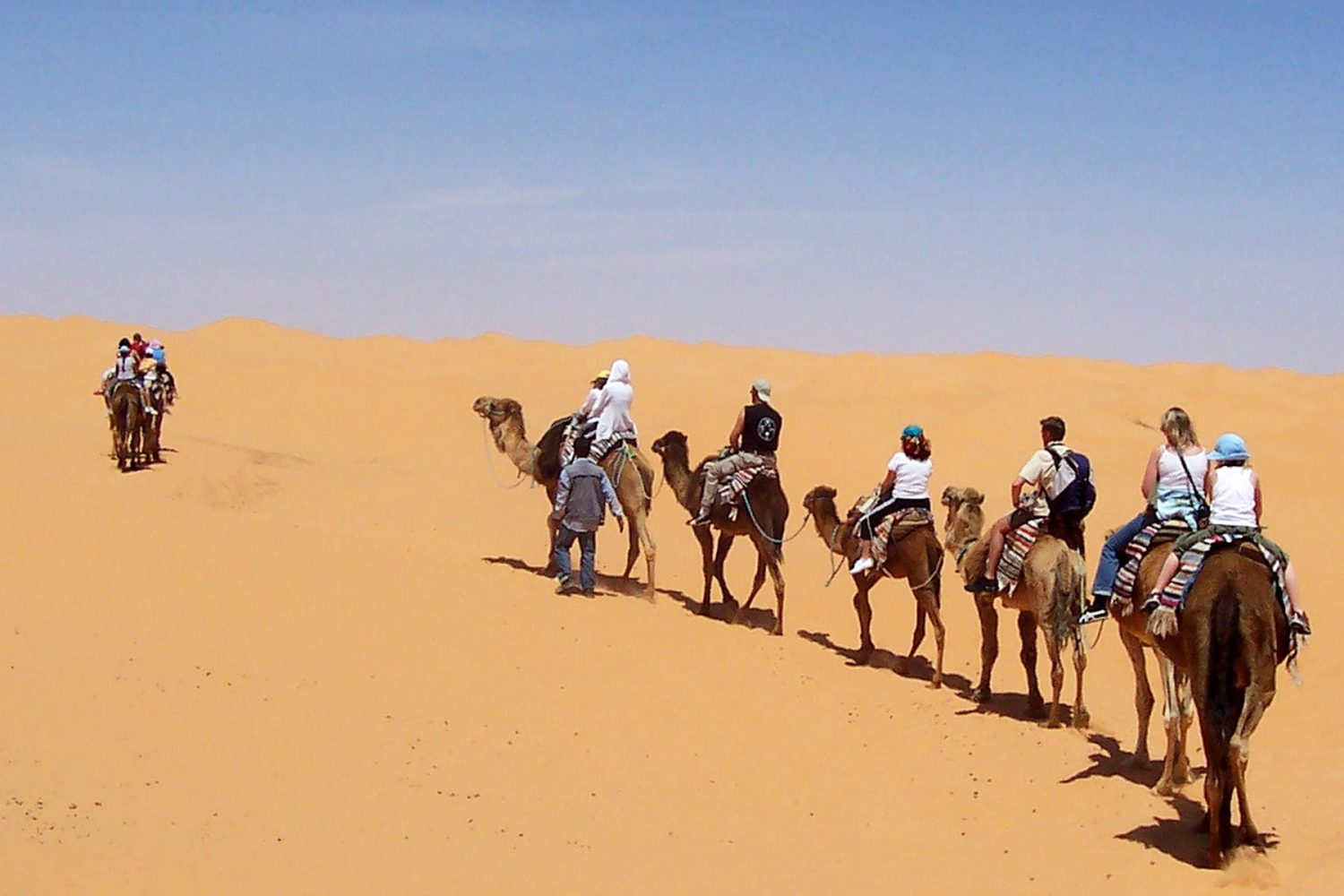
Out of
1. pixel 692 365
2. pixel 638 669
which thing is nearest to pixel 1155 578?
pixel 638 669

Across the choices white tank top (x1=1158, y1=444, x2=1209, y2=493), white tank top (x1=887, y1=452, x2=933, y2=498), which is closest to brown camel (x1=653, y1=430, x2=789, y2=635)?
white tank top (x1=887, y1=452, x2=933, y2=498)

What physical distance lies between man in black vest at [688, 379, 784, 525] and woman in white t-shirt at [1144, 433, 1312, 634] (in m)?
6.23

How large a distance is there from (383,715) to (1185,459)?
6.02 metres

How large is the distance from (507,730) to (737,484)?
5655 mm

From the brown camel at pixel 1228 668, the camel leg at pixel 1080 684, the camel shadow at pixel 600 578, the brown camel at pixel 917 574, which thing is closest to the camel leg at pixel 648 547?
the camel shadow at pixel 600 578

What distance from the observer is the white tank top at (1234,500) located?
8.83 meters

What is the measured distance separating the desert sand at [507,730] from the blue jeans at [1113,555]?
4.98ft

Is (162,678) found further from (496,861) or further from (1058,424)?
(1058,424)

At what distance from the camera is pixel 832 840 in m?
8.93

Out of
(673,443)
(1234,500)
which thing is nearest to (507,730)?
(1234,500)

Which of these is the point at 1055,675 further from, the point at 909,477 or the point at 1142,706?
the point at 909,477

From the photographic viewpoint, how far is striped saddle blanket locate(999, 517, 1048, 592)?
39.4ft

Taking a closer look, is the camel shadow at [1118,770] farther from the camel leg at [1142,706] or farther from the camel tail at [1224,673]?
the camel tail at [1224,673]

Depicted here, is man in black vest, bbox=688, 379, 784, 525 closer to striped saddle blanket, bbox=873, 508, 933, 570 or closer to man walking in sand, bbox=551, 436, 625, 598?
man walking in sand, bbox=551, 436, 625, 598
